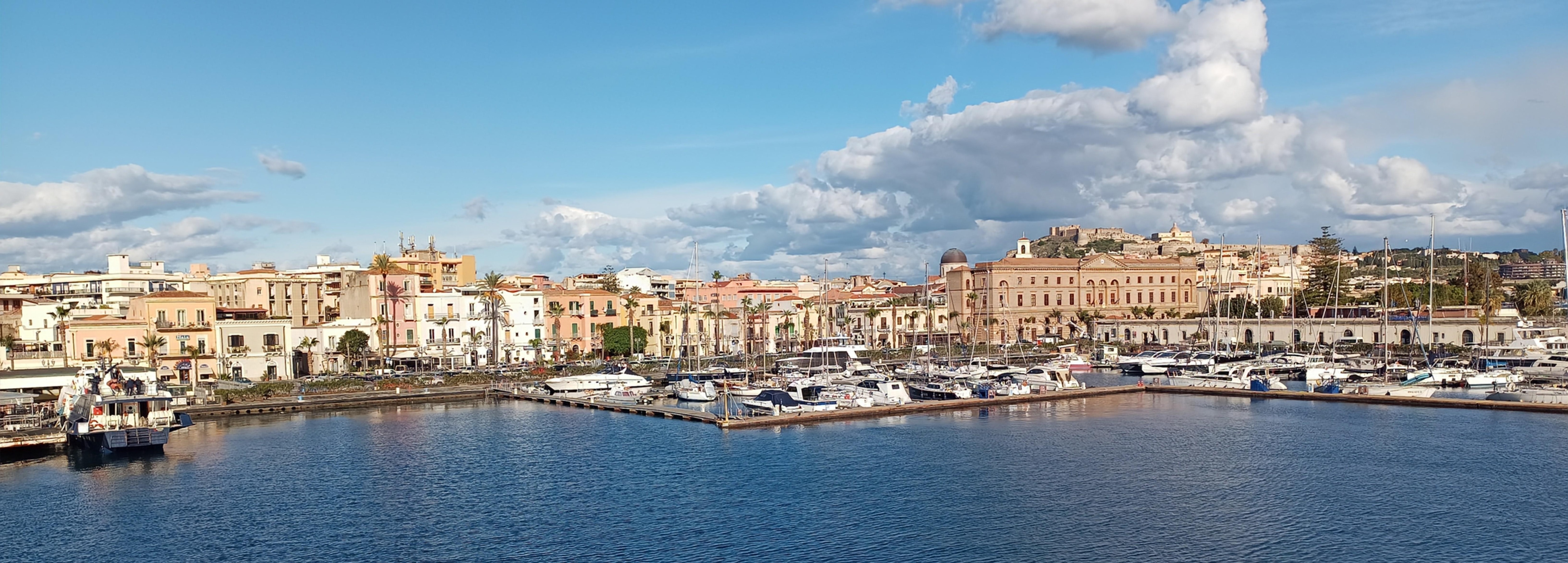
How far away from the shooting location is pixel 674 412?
2277 inches

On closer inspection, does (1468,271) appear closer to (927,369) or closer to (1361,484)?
(927,369)

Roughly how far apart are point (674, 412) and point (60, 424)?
26382 millimetres

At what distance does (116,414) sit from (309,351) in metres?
30.1

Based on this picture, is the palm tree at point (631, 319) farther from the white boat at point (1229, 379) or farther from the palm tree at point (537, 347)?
the white boat at point (1229, 379)

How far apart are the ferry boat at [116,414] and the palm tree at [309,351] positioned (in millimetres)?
24346

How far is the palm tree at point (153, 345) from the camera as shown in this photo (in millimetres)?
66188

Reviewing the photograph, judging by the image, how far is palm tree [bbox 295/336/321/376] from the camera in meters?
76.2

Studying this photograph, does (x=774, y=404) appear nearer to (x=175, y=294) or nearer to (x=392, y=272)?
(x=392, y=272)

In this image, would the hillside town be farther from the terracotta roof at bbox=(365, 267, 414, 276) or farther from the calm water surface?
the calm water surface

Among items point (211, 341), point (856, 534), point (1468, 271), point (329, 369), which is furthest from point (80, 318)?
point (1468, 271)

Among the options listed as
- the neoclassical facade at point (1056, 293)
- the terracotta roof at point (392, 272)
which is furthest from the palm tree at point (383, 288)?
the neoclassical facade at point (1056, 293)

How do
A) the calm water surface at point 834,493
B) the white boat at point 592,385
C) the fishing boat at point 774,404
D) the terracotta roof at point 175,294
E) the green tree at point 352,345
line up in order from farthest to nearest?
the green tree at point 352,345 → the terracotta roof at point 175,294 → the white boat at point 592,385 → the fishing boat at point 774,404 → the calm water surface at point 834,493

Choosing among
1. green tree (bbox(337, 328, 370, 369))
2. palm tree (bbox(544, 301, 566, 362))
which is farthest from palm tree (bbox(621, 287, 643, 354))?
green tree (bbox(337, 328, 370, 369))

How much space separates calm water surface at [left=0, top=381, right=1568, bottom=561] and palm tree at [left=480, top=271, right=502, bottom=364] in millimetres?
25061
